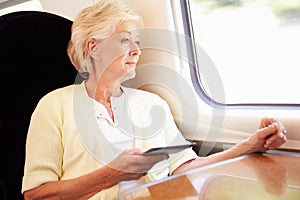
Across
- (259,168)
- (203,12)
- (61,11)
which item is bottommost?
(259,168)

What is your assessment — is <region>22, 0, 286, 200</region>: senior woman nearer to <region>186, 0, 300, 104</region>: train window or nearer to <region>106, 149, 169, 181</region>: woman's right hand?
<region>106, 149, 169, 181</region>: woman's right hand

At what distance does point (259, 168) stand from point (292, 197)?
215 millimetres

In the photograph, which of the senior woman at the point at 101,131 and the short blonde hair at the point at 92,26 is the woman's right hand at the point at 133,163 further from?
the short blonde hair at the point at 92,26

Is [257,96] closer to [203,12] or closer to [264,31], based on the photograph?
[264,31]

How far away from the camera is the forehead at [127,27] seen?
1.43 meters

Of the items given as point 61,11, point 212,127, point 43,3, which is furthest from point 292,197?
point 43,3

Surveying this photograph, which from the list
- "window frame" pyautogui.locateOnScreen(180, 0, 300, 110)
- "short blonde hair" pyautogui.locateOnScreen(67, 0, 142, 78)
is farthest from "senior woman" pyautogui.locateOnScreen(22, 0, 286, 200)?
"window frame" pyautogui.locateOnScreen(180, 0, 300, 110)

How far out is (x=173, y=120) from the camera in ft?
5.32

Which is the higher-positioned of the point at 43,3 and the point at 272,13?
the point at 43,3

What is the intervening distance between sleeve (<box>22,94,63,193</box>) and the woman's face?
0.25 meters

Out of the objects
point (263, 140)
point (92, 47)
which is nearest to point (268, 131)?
point (263, 140)

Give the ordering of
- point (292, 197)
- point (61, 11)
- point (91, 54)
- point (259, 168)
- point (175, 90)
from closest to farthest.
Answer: point (292, 197) < point (259, 168) < point (91, 54) < point (175, 90) < point (61, 11)

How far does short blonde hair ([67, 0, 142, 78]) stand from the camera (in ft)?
4.64

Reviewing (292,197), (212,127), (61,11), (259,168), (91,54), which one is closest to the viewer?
(292,197)
